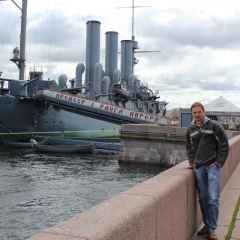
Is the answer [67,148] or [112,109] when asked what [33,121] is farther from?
[67,148]

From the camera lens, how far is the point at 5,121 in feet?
116

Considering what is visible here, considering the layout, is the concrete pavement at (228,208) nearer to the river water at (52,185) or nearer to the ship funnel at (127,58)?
the river water at (52,185)

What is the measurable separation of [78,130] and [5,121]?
10.4 metres

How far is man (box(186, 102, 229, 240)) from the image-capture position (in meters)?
4.51

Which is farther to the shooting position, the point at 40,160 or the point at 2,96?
the point at 2,96

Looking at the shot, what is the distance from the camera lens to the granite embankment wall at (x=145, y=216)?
2.26m

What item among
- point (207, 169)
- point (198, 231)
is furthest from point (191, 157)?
point (198, 231)

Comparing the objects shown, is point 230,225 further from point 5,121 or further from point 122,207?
point 5,121

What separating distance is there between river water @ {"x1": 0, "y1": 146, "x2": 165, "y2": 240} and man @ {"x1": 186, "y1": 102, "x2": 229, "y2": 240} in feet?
19.4

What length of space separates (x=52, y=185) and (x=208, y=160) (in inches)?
505

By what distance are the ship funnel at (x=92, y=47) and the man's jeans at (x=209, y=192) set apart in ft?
167

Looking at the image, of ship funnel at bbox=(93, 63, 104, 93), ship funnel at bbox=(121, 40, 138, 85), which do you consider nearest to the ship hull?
ship funnel at bbox=(93, 63, 104, 93)

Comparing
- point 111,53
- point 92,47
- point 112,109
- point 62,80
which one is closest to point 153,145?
point 112,109

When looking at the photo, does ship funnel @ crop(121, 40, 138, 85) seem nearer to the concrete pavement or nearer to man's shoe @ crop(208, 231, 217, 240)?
the concrete pavement
